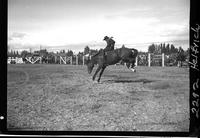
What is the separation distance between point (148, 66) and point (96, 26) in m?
0.88

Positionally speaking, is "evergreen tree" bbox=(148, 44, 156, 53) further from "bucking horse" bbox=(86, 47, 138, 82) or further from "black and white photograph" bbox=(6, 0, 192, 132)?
"bucking horse" bbox=(86, 47, 138, 82)

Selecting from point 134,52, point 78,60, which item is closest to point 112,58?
point 134,52

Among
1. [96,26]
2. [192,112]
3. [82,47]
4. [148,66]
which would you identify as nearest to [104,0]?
[96,26]

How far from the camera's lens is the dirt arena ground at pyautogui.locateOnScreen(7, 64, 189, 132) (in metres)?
3.11

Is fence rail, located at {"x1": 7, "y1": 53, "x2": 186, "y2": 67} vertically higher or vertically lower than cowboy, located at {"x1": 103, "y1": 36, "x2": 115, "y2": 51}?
lower

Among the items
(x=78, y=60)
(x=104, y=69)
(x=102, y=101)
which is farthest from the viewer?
(x=78, y=60)

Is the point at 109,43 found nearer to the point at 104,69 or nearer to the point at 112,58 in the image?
the point at 112,58

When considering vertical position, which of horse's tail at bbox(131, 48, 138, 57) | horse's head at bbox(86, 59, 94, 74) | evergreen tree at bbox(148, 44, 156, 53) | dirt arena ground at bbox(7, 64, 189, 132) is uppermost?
evergreen tree at bbox(148, 44, 156, 53)

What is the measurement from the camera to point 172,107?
3137mm

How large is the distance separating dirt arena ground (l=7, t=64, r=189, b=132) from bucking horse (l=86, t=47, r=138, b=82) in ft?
0.28

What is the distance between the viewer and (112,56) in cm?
322

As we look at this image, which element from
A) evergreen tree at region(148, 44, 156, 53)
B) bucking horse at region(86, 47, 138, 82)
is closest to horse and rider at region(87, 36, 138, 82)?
bucking horse at region(86, 47, 138, 82)

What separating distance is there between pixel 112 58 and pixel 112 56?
3 centimetres

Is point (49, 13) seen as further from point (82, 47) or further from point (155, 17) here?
point (155, 17)
